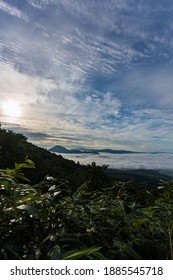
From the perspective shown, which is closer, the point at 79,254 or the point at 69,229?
the point at 79,254

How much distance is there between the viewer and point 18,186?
1.75m

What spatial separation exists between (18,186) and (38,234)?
503 millimetres

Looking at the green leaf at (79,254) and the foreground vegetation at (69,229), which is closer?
the green leaf at (79,254)

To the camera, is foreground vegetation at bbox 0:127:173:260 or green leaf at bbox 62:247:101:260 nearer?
green leaf at bbox 62:247:101:260
